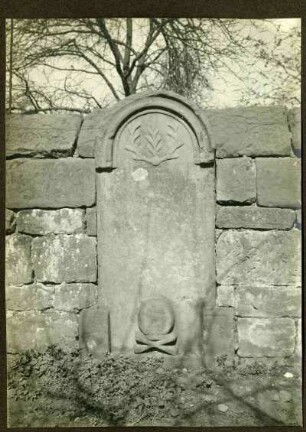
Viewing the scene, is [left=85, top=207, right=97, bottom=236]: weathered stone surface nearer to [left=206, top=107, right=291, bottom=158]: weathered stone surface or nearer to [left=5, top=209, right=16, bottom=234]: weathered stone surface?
[left=5, top=209, right=16, bottom=234]: weathered stone surface

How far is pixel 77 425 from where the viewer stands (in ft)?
8.68

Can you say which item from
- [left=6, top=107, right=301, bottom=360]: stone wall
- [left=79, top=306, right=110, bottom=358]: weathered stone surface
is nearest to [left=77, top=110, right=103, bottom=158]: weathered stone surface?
[left=6, top=107, right=301, bottom=360]: stone wall

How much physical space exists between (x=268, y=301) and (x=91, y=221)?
1537 millimetres

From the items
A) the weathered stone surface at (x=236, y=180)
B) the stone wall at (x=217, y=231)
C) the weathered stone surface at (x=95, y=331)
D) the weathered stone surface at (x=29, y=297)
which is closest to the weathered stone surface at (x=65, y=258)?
the stone wall at (x=217, y=231)

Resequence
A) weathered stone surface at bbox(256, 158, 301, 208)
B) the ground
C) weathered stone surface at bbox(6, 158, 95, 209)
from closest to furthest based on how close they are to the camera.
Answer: the ground, weathered stone surface at bbox(256, 158, 301, 208), weathered stone surface at bbox(6, 158, 95, 209)

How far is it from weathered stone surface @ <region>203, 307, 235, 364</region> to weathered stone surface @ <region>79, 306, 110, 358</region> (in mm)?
787

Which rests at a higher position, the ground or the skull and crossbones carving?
the skull and crossbones carving

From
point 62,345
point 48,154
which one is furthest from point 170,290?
point 48,154

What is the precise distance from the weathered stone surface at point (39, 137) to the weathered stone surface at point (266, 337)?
78.0 inches

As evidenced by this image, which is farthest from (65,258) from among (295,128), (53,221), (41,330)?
(295,128)

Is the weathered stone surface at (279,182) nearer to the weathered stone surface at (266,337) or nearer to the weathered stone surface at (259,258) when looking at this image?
the weathered stone surface at (259,258)

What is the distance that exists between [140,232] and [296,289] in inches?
51.3

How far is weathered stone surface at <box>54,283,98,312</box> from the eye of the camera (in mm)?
3162

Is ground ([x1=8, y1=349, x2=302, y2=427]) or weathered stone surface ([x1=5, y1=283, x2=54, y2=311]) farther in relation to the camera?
weathered stone surface ([x1=5, y1=283, x2=54, y2=311])
